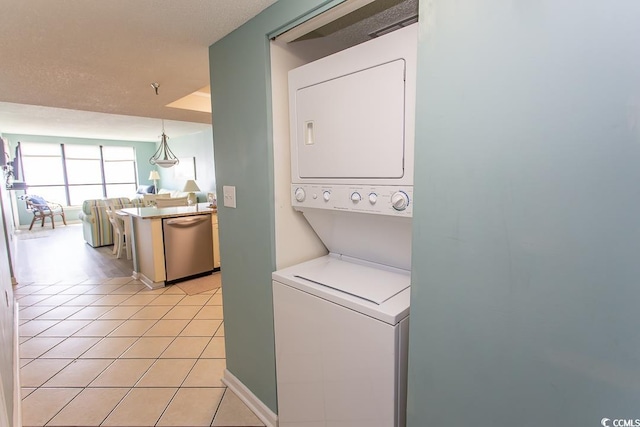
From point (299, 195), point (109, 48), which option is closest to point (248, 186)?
point (299, 195)

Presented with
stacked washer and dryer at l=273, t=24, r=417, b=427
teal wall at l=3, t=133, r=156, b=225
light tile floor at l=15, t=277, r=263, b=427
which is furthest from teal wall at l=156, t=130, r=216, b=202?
stacked washer and dryer at l=273, t=24, r=417, b=427

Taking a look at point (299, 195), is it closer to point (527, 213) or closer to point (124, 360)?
point (527, 213)

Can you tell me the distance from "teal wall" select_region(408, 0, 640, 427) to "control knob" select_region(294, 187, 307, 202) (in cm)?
64

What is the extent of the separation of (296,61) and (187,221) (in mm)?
2833

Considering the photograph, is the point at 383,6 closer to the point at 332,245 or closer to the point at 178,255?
the point at 332,245

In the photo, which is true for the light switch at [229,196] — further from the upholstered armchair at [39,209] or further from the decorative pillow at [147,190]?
the upholstered armchair at [39,209]

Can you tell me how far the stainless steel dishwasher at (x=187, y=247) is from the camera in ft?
12.0

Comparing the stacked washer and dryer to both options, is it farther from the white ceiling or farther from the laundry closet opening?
the white ceiling

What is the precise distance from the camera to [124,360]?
2.26 meters

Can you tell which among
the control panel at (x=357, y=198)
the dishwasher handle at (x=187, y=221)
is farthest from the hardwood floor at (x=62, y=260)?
the control panel at (x=357, y=198)

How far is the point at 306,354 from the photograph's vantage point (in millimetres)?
1340

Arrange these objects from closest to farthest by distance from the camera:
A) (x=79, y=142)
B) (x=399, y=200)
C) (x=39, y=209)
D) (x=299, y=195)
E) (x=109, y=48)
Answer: (x=399, y=200), (x=299, y=195), (x=109, y=48), (x=39, y=209), (x=79, y=142)

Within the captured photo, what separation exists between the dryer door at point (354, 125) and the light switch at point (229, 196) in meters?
0.49

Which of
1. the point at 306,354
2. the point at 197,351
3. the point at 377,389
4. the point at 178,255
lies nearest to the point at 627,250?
the point at 377,389
